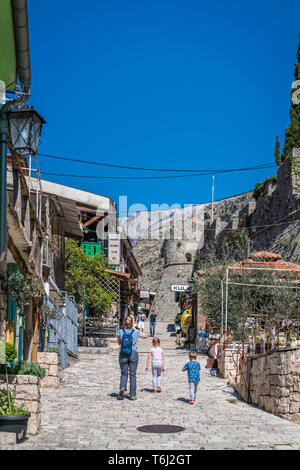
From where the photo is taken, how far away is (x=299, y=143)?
122ft

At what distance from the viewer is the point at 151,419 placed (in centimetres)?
898

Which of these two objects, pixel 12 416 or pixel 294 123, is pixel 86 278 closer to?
pixel 12 416

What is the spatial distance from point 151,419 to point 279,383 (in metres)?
2.00

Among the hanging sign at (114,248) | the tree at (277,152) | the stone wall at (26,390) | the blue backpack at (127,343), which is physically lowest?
the stone wall at (26,390)

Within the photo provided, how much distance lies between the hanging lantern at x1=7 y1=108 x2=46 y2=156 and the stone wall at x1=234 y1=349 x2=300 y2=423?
479 cm

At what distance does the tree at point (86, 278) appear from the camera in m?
24.8

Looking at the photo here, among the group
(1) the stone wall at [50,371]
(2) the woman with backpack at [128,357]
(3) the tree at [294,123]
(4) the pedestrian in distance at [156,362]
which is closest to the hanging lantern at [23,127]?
(2) the woman with backpack at [128,357]

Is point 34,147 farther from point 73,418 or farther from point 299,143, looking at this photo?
point 299,143

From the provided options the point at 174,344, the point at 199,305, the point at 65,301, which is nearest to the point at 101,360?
the point at 65,301

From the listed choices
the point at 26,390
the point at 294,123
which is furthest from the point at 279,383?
the point at 294,123

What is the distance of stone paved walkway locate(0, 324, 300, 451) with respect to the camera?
274 inches

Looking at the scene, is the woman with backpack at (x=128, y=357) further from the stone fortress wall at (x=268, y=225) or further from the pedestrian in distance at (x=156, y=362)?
the stone fortress wall at (x=268, y=225)

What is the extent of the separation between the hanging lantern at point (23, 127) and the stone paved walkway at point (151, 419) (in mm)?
3428

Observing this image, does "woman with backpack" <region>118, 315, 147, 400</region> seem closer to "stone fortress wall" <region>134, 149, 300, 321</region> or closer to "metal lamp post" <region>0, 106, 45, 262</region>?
"metal lamp post" <region>0, 106, 45, 262</region>
